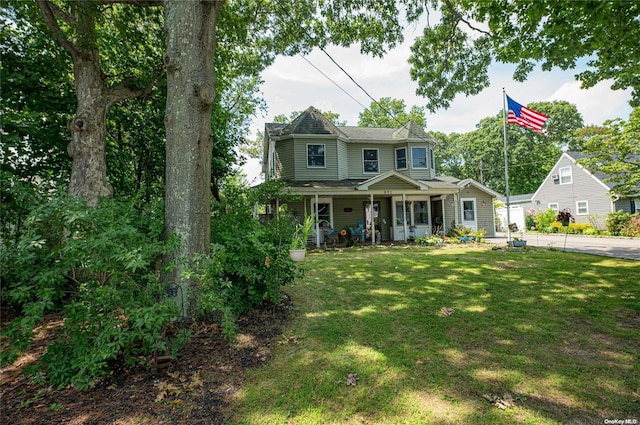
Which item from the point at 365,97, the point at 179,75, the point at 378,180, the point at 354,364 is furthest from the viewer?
the point at 378,180

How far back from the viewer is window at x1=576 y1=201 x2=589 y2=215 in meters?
22.7

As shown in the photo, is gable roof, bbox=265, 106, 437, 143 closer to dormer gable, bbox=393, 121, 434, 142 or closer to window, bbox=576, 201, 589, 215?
dormer gable, bbox=393, 121, 434, 142

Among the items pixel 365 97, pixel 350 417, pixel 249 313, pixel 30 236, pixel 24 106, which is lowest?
pixel 350 417

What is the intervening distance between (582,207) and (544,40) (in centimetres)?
2447

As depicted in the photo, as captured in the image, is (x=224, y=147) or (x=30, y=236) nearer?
(x=30, y=236)

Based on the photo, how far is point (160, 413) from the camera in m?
2.21

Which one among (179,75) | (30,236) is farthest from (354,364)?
(179,75)

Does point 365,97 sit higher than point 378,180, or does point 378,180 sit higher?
point 365,97

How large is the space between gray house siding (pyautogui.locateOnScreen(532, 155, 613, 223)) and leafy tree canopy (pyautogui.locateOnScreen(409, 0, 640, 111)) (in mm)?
18134

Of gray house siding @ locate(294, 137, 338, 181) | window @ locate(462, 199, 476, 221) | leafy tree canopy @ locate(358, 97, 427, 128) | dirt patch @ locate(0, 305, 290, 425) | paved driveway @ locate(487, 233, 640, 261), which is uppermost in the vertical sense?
leafy tree canopy @ locate(358, 97, 427, 128)

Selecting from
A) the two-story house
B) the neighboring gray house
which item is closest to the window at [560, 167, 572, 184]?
the neighboring gray house

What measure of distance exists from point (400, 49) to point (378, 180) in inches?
230

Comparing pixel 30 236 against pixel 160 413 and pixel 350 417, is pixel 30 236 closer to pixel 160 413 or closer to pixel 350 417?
pixel 160 413

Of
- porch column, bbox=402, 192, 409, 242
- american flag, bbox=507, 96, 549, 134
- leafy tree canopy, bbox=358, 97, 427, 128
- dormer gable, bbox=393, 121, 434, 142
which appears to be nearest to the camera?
american flag, bbox=507, 96, 549, 134
